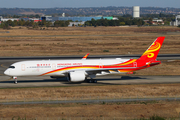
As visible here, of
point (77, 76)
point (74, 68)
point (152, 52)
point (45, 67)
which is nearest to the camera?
point (77, 76)

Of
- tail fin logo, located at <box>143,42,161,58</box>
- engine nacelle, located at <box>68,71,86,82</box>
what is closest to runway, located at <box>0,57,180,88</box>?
engine nacelle, located at <box>68,71,86,82</box>

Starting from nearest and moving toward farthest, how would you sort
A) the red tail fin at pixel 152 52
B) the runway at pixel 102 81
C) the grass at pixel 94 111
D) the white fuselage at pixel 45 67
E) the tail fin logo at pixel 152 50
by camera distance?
1. the grass at pixel 94 111
2. the runway at pixel 102 81
3. the white fuselage at pixel 45 67
4. the red tail fin at pixel 152 52
5. the tail fin logo at pixel 152 50

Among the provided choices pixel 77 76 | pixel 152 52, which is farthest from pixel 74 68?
pixel 152 52

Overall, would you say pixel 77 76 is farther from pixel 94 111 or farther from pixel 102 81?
pixel 94 111

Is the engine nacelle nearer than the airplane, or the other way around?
the engine nacelle

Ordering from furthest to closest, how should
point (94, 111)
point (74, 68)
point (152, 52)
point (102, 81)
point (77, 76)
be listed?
point (152, 52) < point (102, 81) < point (74, 68) < point (77, 76) < point (94, 111)

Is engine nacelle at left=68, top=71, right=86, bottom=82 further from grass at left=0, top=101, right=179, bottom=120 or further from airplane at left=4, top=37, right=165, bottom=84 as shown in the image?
grass at left=0, top=101, right=179, bottom=120

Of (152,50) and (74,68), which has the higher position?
(152,50)

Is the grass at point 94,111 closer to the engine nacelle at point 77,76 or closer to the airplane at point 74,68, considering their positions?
the engine nacelle at point 77,76

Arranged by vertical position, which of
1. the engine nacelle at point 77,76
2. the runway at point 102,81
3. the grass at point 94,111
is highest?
the engine nacelle at point 77,76

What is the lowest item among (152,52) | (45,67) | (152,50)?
(45,67)

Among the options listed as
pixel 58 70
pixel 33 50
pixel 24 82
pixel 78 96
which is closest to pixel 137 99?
pixel 78 96

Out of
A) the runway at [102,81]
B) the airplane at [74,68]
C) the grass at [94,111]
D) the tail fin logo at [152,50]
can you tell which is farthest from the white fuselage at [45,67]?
the grass at [94,111]

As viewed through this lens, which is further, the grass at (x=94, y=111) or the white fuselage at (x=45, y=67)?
the white fuselage at (x=45, y=67)
